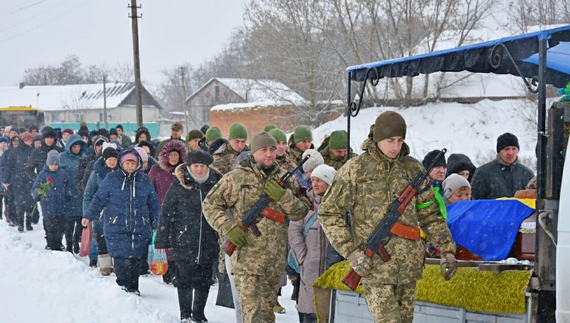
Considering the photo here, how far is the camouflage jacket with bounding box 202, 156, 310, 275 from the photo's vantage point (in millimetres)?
6281

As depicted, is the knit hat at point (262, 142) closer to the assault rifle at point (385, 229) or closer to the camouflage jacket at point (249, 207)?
the camouflage jacket at point (249, 207)

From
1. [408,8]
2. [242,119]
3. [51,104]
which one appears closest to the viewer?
[408,8]

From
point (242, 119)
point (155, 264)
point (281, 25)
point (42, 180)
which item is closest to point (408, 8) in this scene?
point (281, 25)

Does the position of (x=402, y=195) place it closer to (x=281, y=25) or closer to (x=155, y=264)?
(x=155, y=264)

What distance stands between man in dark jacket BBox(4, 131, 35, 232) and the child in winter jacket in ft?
8.62

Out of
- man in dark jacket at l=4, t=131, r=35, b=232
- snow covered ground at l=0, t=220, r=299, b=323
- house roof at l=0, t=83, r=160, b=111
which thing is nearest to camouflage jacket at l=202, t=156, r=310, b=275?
snow covered ground at l=0, t=220, r=299, b=323

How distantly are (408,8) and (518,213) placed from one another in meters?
25.3

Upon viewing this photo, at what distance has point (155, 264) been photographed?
341 inches

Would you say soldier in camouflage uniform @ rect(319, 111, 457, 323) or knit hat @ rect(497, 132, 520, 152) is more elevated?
knit hat @ rect(497, 132, 520, 152)

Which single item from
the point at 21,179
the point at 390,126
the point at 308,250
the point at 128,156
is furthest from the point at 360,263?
the point at 21,179

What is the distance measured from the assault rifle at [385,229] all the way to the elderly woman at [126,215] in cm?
418

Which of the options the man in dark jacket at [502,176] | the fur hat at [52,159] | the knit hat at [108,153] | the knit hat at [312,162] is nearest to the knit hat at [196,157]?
the knit hat at [312,162]

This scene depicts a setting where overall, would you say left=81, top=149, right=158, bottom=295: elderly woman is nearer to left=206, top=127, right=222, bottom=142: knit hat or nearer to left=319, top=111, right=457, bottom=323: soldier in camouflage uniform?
left=206, top=127, right=222, bottom=142: knit hat

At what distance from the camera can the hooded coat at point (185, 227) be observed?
766 centimetres
